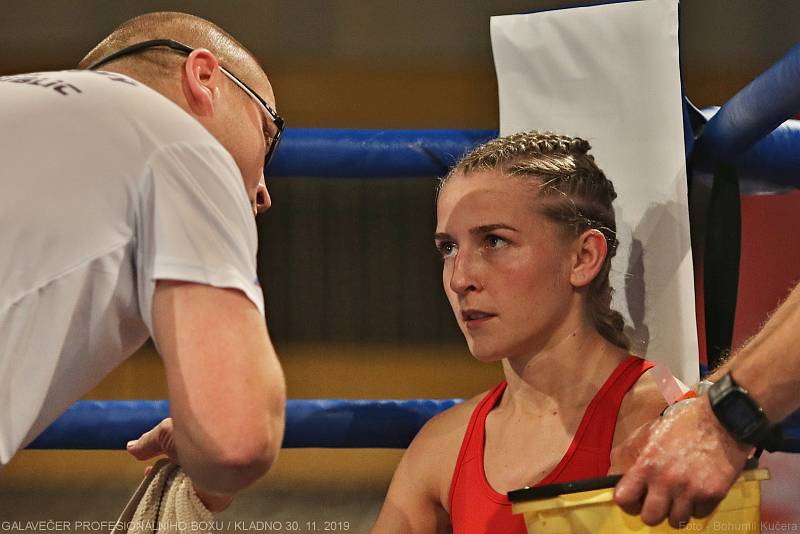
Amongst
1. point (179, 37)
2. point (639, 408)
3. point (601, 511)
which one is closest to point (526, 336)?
point (639, 408)

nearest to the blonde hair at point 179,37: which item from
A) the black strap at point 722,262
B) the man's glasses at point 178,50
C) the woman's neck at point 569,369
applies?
the man's glasses at point 178,50

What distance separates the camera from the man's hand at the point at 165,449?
41.3 inches

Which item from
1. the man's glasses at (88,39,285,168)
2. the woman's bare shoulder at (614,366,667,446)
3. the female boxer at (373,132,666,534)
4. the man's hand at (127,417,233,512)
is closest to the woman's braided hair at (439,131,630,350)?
the female boxer at (373,132,666,534)

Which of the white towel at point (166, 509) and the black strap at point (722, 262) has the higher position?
the black strap at point (722, 262)

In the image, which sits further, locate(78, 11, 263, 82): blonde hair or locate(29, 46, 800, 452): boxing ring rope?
locate(29, 46, 800, 452): boxing ring rope

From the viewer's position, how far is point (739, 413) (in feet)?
2.88

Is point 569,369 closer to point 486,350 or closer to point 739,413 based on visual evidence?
point 486,350

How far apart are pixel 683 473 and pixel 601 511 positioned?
0.09 m

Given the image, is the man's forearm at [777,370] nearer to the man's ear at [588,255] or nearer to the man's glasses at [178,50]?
the man's ear at [588,255]

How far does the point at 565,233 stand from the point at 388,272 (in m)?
2.43

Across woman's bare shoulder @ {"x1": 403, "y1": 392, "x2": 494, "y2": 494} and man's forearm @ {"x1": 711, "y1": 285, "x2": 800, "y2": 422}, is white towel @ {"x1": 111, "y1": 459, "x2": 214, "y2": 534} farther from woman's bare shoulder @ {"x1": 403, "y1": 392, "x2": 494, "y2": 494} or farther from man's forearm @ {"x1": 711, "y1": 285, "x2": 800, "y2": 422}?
man's forearm @ {"x1": 711, "y1": 285, "x2": 800, "y2": 422}

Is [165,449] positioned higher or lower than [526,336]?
lower

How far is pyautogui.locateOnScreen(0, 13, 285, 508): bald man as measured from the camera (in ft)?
2.38

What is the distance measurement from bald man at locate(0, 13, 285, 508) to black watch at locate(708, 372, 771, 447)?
429 mm
